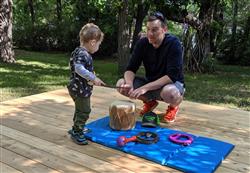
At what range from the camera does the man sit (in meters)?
3.53

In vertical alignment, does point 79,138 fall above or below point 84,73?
below

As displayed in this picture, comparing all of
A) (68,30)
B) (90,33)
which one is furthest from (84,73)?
(68,30)

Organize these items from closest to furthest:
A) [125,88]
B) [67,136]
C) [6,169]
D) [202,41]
→ [6,169]
[67,136]
[125,88]
[202,41]

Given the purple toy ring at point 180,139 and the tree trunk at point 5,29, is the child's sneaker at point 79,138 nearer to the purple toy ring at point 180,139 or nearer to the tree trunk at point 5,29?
the purple toy ring at point 180,139

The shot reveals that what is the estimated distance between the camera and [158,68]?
374cm

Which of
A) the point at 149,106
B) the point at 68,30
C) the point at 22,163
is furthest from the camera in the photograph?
the point at 68,30

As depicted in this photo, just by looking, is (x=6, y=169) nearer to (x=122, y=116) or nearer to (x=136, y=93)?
(x=122, y=116)

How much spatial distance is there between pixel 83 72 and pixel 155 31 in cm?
98

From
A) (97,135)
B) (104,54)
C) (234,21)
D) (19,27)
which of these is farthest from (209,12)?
Answer: (19,27)

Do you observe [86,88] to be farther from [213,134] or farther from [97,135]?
[213,134]

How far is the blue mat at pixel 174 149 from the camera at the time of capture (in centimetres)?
275

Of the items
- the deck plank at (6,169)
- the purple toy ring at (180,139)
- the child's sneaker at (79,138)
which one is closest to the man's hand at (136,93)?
the purple toy ring at (180,139)

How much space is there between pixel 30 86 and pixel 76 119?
305 cm

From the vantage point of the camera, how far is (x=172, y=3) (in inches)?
332
